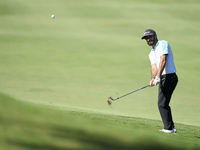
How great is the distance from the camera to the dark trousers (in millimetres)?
6824

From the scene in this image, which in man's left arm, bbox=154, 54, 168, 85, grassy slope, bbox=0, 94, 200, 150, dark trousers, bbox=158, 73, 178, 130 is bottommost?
grassy slope, bbox=0, 94, 200, 150

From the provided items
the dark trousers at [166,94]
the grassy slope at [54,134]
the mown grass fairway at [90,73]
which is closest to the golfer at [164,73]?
the dark trousers at [166,94]

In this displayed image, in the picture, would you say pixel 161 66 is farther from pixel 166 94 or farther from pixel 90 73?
pixel 90 73

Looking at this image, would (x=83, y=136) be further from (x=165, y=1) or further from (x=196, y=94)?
(x=165, y=1)

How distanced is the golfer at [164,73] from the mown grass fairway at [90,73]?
402 mm

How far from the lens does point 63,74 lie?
15.5 m

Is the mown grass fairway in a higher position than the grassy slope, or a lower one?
higher

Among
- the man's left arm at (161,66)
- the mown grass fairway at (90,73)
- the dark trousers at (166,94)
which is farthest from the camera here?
the dark trousers at (166,94)

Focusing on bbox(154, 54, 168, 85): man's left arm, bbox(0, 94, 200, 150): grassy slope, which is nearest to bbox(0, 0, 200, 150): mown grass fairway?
bbox(0, 94, 200, 150): grassy slope

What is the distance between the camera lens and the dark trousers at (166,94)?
269 inches

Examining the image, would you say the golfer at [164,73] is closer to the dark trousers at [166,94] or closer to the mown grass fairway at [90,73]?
the dark trousers at [166,94]

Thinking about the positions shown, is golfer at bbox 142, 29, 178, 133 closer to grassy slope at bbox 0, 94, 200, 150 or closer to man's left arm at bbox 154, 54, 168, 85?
man's left arm at bbox 154, 54, 168, 85

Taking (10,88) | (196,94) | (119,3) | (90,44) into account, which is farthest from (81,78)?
(119,3)

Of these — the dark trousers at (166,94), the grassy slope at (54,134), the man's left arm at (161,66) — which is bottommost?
the grassy slope at (54,134)
